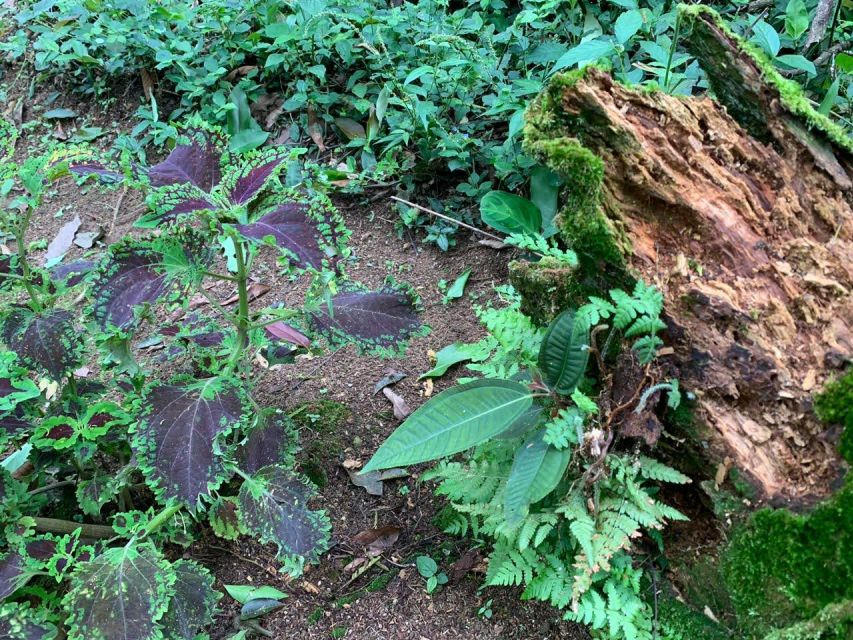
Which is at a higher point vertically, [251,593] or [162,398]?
[162,398]

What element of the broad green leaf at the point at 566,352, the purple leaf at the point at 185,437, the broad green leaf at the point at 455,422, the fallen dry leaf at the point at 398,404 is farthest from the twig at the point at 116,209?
the broad green leaf at the point at 566,352

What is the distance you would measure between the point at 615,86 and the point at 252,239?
1.12 metres

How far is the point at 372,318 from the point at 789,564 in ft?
4.23

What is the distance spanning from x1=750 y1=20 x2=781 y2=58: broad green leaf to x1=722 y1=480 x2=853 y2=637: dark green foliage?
2.23 metres

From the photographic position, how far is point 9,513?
6.99ft

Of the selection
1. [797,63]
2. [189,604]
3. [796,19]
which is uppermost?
[796,19]

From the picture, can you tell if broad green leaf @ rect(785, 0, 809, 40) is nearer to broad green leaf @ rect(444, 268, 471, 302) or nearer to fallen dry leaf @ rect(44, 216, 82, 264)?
broad green leaf @ rect(444, 268, 471, 302)

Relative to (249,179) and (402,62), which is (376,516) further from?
(402,62)

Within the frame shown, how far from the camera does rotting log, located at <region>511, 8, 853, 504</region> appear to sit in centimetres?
178

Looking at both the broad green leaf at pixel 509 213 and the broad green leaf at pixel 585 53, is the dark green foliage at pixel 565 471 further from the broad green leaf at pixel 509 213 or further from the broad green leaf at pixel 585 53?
the broad green leaf at pixel 585 53

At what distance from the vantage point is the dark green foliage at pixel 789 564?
1572 millimetres

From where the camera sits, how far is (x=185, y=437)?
77.7 inches

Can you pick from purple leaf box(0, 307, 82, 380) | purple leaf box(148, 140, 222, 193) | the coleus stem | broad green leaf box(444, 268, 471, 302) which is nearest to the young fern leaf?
purple leaf box(0, 307, 82, 380)

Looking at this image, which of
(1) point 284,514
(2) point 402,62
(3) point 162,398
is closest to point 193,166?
(3) point 162,398
